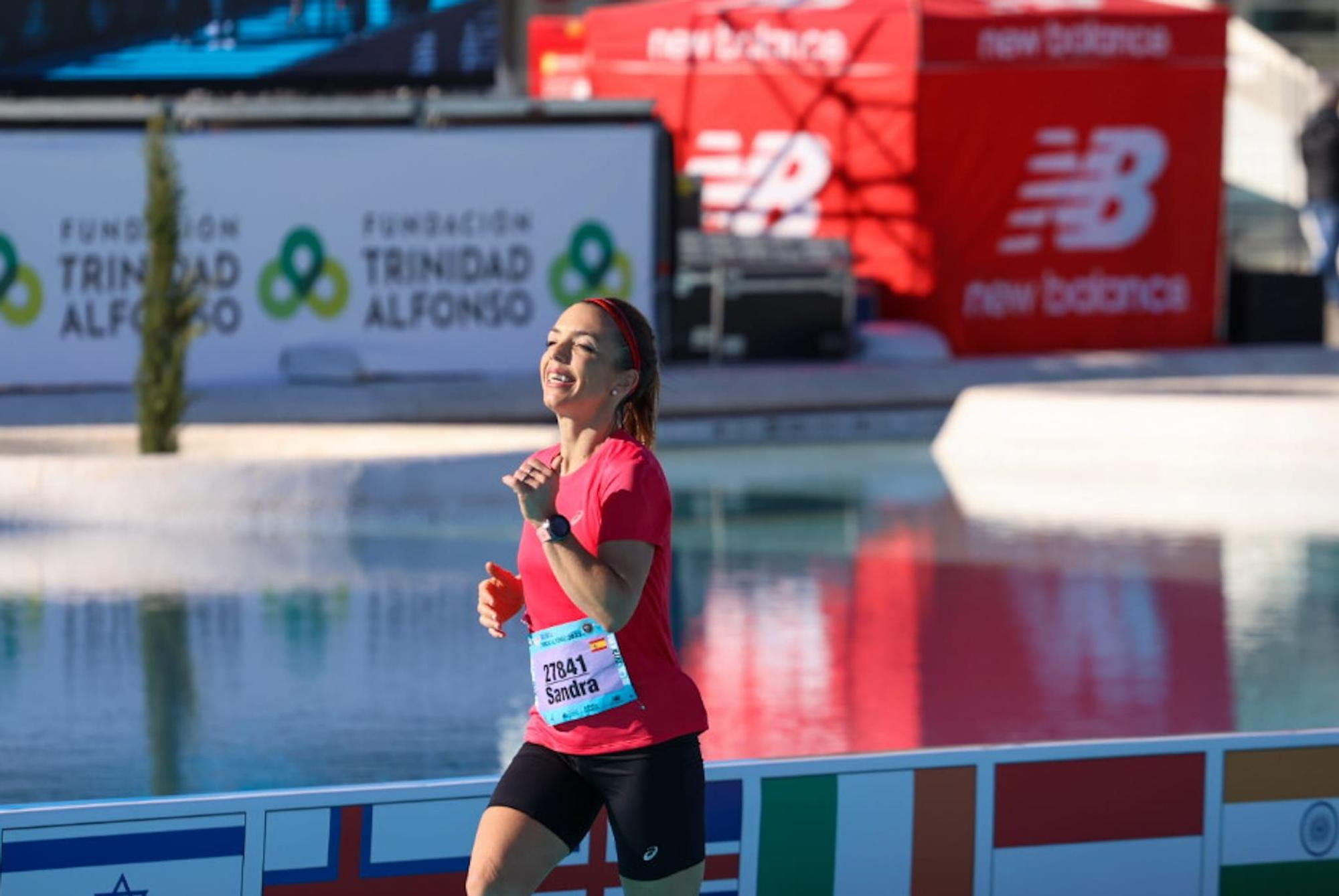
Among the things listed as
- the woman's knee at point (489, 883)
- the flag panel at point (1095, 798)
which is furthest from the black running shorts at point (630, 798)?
the flag panel at point (1095, 798)

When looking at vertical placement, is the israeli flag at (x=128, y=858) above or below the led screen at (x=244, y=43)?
below

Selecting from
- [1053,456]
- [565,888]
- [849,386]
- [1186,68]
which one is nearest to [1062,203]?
[1186,68]

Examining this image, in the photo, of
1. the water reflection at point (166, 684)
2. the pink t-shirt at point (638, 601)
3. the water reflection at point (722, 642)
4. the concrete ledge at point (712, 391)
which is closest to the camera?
the pink t-shirt at point (638, 601)

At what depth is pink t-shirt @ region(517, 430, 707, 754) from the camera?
3.99 m

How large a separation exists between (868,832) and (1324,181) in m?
17.6

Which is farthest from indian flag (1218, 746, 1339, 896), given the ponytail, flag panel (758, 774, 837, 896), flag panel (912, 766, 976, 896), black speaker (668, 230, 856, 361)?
black speaker (668, 230, 856, 361)

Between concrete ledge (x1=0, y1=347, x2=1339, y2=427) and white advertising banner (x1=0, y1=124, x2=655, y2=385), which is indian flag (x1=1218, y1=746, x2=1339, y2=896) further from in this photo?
white advertising banner (x1=0, y1=124, x2=655, y2=385)

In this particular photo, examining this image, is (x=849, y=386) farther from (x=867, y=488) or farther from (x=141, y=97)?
(x=141, y=97)

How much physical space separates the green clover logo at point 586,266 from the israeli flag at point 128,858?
12872 millimetres

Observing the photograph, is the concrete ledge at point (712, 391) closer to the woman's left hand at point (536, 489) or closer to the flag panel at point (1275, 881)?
the flag panel at point (1275, 881)

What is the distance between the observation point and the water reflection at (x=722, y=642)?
7.73 metres

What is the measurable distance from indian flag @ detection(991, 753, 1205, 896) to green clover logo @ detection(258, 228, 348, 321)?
1242cm

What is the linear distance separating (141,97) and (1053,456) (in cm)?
733

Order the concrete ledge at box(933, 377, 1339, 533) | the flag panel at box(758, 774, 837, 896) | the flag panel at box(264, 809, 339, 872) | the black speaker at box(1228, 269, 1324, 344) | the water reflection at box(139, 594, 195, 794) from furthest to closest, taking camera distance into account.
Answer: the black speaker at box(1228, 269, 1324, 344) → the concrete ledge at box(933, 377, 1339, 533) → the water reflection at box(139, 594, 195, 794) → the flag panel at box(758, 774, 837, 896) → the flag panel at box(264, 809, 339, 872)
